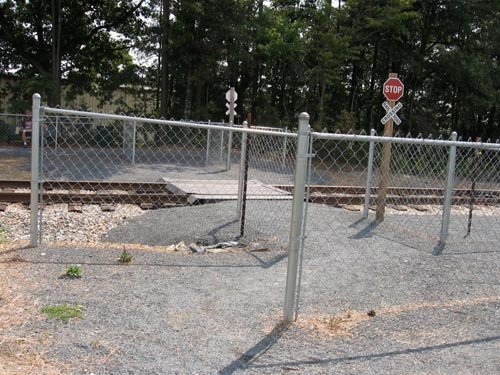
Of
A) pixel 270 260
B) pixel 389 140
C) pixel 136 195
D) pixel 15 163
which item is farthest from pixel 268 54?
pixel 389 140

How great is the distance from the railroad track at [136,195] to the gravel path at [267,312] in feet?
15.1

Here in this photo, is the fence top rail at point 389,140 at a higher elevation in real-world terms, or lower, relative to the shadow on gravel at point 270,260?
higher

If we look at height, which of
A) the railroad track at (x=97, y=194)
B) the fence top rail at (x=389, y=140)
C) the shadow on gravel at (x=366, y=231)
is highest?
the fence top rail at (x=389, y=140)

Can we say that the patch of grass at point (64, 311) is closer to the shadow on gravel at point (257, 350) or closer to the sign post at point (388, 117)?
the shadow on gravel at point (257, 350)

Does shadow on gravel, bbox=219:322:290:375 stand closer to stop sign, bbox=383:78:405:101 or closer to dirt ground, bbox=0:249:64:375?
dirt ground, bbox=0:249:64:375

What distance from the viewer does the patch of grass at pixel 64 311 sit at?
13.8 ft

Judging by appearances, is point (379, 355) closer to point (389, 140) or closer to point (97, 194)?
point (389, 140)

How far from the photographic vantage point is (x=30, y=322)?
410 cm

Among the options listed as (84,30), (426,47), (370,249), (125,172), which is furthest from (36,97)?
(426,47)

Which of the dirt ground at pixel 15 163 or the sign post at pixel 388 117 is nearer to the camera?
the sign post at pixel 388 117

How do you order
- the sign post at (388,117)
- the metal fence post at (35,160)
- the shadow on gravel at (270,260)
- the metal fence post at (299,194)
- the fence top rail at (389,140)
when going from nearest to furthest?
1. the metal fence post at (299,194)
2. the fence top rail at (389,140)
3. the metal fence post at (35,160)
4. the shadow on gravel at (270,260)
5. the sign post at (388,117)

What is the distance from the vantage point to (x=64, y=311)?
4.32m

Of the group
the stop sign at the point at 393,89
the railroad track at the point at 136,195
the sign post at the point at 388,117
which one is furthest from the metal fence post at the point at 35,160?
the stop sign at the point at 393,89

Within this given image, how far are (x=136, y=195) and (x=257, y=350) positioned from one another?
7487 mm
